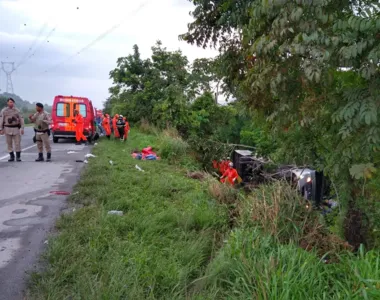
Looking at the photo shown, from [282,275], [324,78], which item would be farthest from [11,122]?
[324,78]

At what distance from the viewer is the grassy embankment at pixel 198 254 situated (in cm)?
337

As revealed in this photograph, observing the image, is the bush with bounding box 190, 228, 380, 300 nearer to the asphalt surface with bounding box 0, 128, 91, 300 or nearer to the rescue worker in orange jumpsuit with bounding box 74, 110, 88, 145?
the asphalt surface with bounding box 0, 128, 91, 300

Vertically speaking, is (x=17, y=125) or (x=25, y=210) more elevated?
(x=17, y=125)

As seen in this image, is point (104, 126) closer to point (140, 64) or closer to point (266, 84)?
point (140, 64)

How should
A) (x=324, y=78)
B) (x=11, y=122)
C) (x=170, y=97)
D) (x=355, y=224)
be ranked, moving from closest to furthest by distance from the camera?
(x=324, y=78) < (x=355, y=224) < (x=11, y=122) < (x=170, y=97)

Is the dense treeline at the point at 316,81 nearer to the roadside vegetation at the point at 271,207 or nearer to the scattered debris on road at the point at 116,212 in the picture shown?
the roadside vegetation at the point at 271,207

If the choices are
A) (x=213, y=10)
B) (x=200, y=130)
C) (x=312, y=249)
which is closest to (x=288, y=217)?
(x=312, y=249)

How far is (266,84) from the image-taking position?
355 cm

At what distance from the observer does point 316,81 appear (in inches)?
109

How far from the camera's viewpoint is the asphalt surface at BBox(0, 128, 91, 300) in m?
3.80

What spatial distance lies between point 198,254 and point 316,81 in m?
2.54

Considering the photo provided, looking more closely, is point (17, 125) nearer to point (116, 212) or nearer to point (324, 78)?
point (116, 212)

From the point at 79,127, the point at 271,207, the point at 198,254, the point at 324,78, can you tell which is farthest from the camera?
the point at 79,127

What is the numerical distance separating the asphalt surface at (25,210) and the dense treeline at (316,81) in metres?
2.92
